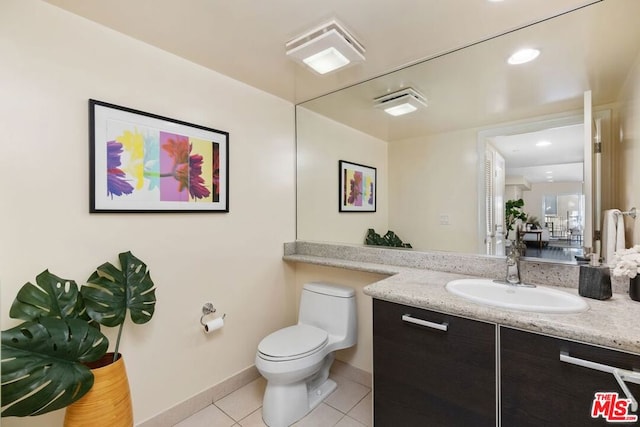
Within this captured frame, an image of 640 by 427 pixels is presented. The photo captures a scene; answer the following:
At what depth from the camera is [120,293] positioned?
1.38m

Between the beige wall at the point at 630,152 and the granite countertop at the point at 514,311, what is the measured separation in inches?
14.6

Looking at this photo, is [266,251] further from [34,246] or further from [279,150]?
[34,246]

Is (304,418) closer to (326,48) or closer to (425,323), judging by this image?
(425,323)

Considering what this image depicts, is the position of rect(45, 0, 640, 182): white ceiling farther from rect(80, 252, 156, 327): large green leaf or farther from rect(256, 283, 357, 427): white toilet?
rect(256, 283, 357, 427): white toilet

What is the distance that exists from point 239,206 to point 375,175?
1.27m

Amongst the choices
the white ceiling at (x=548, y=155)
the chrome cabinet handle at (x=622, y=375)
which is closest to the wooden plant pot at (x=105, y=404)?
the chrome cabinet handle at (x=622, y=375)

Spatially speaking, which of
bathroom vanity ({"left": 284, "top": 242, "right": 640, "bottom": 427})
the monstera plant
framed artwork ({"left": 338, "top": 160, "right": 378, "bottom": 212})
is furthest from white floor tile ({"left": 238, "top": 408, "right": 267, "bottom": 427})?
framed artwork ({"left": 338, "top": 160, "right": 378, "bottom": 212})

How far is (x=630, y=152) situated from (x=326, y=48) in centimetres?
168

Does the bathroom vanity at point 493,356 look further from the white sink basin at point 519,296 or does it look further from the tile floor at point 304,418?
the tile floor at point 304,418

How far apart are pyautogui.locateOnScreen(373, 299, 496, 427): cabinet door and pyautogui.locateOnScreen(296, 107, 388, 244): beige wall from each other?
47.4 inches

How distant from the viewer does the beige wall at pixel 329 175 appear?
257 cm

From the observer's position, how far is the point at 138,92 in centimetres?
161

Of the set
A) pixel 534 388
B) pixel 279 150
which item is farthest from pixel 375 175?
pixel 534 388

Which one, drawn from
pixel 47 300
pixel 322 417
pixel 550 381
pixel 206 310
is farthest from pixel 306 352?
pixel 47 300
